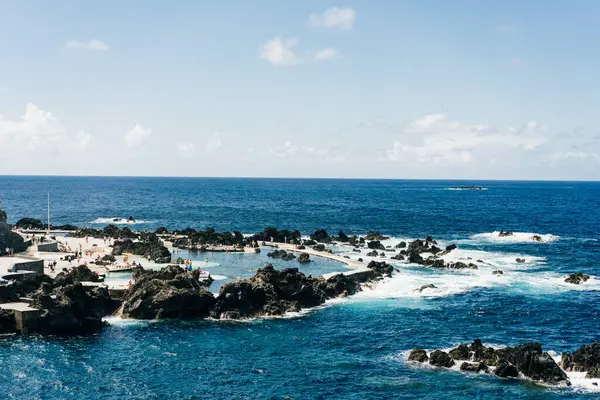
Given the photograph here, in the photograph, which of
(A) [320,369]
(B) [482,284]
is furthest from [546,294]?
(A) [320,369]

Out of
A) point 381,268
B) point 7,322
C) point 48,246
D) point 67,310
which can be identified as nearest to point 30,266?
point 7,322

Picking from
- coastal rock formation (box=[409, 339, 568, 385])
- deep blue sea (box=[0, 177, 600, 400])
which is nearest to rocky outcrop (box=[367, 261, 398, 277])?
deep blue sea (box=[0, 177, 600, 400])

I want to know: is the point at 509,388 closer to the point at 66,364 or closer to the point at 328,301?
the point at 328,301

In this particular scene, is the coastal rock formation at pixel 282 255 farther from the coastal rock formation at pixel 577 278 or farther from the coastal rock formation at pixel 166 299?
the coastal rock formation at pixel 577 278

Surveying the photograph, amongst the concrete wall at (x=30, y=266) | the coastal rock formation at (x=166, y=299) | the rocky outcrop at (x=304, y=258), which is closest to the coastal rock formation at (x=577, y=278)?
the rocky outcrop at (x=304, y=258)

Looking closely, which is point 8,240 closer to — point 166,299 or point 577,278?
point 166,299

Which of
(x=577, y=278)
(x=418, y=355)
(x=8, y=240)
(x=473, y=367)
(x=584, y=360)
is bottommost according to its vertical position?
(x=473, y=367)

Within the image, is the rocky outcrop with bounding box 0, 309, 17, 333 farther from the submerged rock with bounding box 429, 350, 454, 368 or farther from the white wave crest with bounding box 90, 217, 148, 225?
the white wave crest with bounding box 90, 217, 148, 225
